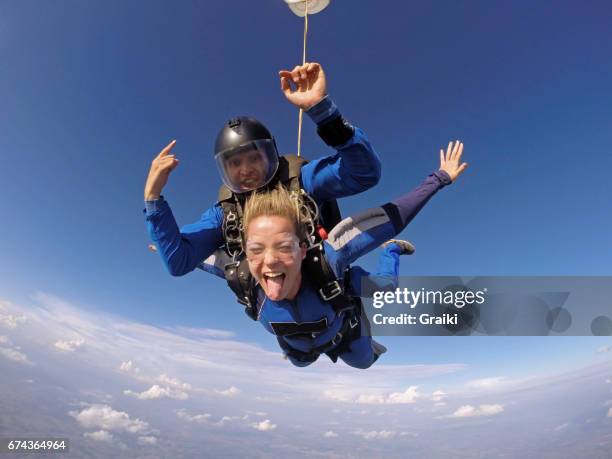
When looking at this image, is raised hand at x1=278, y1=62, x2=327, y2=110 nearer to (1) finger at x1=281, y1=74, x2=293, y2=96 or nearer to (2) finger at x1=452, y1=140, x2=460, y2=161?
(1) finger at x1=281, y1=74, x2=293, y2=96

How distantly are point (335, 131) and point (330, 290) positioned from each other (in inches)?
39.6

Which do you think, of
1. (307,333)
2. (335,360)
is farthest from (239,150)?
(335,360)

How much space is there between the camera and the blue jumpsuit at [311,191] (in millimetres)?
1741

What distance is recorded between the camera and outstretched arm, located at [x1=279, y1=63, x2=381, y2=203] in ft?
5.49

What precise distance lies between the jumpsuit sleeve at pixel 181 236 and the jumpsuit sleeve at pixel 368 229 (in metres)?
0.77

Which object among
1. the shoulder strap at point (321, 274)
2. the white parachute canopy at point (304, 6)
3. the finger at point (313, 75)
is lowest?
the shoulder strap at point (321, 274)

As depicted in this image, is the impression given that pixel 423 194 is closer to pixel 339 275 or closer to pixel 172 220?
pixel 339 275

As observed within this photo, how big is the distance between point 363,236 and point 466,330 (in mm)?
1711

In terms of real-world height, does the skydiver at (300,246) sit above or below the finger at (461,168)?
below

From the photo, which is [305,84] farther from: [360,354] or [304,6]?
[360,354]

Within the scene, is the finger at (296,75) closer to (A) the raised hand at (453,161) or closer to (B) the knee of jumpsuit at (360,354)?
(A) the raised hand at (453,161)

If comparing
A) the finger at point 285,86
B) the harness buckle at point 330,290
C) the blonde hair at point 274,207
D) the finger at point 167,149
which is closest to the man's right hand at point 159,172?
the finger at point 167,149

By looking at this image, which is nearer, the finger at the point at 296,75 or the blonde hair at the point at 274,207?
the finger at the point at 296,75

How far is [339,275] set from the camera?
2.25m
